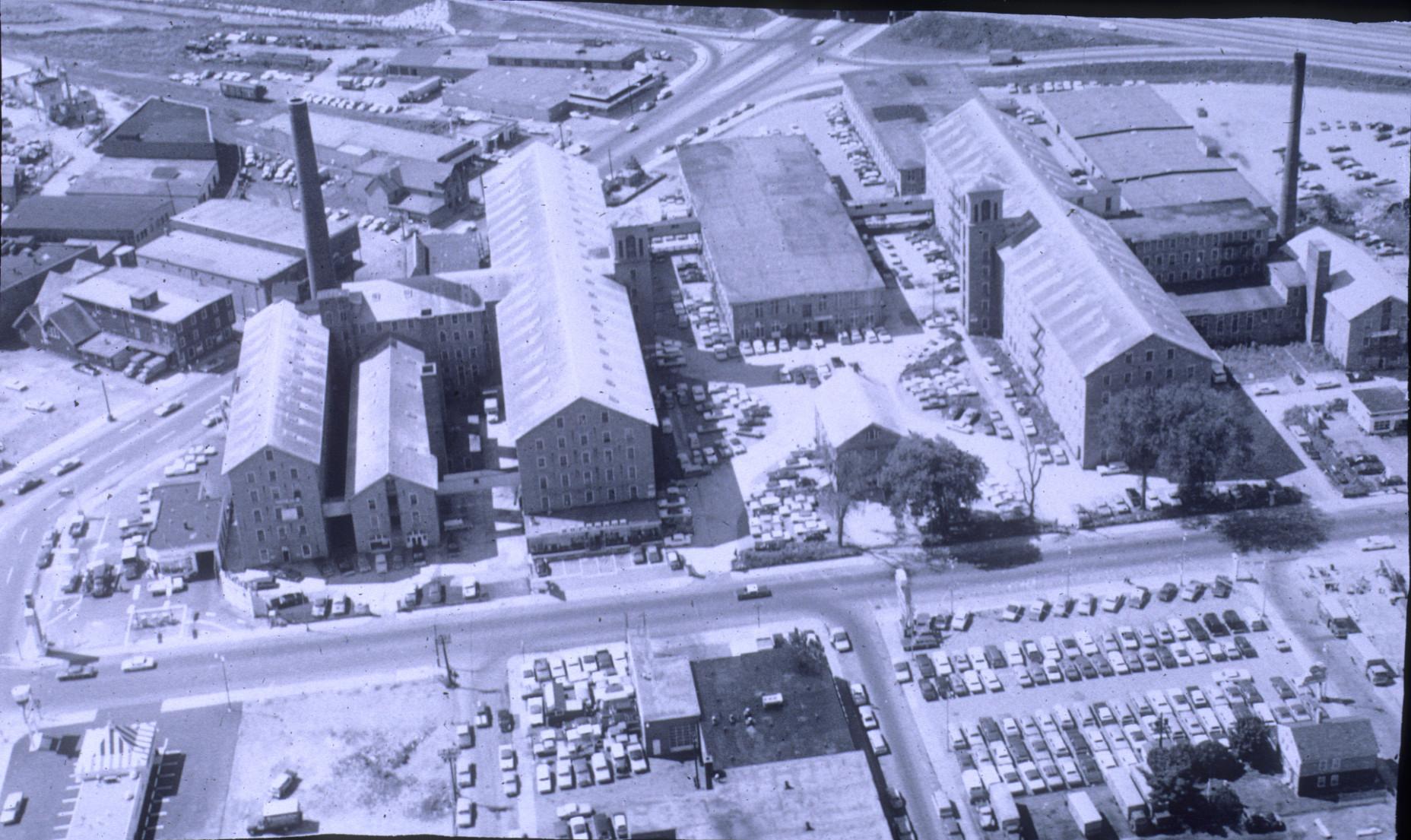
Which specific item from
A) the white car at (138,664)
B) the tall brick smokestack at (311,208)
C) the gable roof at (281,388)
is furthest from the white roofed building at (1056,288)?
the white car at (138,664)

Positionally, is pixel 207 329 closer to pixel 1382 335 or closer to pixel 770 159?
pixel 770 159

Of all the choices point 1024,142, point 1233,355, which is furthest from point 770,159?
point 1233,355

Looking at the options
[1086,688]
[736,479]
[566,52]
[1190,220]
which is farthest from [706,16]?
[1086,688]

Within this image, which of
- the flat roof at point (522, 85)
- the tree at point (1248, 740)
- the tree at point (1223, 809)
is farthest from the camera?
the flat roof at point (522, 85)

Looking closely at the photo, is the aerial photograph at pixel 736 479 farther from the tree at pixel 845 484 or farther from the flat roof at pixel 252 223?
the flat roof at pixel 252 223

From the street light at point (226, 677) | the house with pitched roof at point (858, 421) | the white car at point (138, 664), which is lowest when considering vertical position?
the street light at point (226, 677)

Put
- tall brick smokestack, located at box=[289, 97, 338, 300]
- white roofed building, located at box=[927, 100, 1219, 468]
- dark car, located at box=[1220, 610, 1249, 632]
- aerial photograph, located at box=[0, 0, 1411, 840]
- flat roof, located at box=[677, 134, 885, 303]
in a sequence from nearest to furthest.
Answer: aerial photograph, located at box=[0, 0, 1411, 840], dark car, located at box=[1220, 610, 1249, 632], white roofed building, located at box=[927, 100, 1219, 468], tall brick smokestack, located at box=[289, 97, 338, 300], flat roof, located at box=[677, 134, 885, 303]

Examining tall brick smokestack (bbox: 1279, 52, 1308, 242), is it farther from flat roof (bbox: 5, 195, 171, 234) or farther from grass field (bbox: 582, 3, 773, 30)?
flat roof (bbox: 5, 195, 171, 234)

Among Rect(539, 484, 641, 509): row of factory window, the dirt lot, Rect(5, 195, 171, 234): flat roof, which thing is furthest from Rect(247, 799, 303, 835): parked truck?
Rect(5, 195, 171, 234): flat roof
